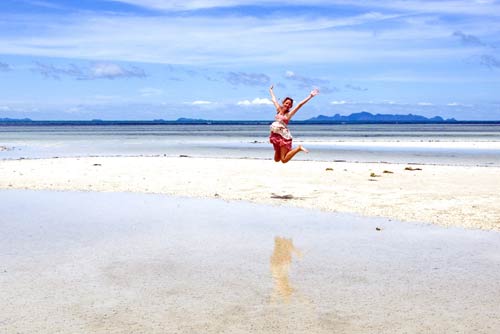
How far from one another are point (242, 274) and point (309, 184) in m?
13.1

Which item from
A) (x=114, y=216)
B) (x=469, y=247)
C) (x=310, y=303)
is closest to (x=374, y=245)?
(x=469, y=247)

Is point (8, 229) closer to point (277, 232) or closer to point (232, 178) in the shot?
point (277, 232)

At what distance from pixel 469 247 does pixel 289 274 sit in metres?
3.92

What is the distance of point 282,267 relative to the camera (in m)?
9.78

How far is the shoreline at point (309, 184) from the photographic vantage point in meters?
16.1

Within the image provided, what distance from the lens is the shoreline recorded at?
635 inches

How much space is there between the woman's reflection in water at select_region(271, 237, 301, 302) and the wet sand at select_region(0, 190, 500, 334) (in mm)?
Answer: 20

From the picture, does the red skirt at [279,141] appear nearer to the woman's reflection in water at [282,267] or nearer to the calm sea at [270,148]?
the woman's reflection in water at [282,267]

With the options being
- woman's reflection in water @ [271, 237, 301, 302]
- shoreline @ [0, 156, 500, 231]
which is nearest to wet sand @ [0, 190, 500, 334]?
woman's reflection in water @ [271, 237, 301, 302]

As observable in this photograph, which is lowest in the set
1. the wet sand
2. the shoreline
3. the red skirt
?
the wet sand

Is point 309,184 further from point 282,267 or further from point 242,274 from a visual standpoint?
point 242,274

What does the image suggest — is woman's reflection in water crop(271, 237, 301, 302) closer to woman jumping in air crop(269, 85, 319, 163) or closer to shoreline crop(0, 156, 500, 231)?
shoreline crop(0, 156, 500, 231)

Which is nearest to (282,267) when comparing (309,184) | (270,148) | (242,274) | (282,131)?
(242,274)

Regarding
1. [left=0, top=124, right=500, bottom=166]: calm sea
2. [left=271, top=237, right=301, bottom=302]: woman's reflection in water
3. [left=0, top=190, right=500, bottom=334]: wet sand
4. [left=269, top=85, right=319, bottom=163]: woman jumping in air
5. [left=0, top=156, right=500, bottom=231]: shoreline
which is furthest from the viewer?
[left=0, top=124, right=500, bottom=166]: calm sea
